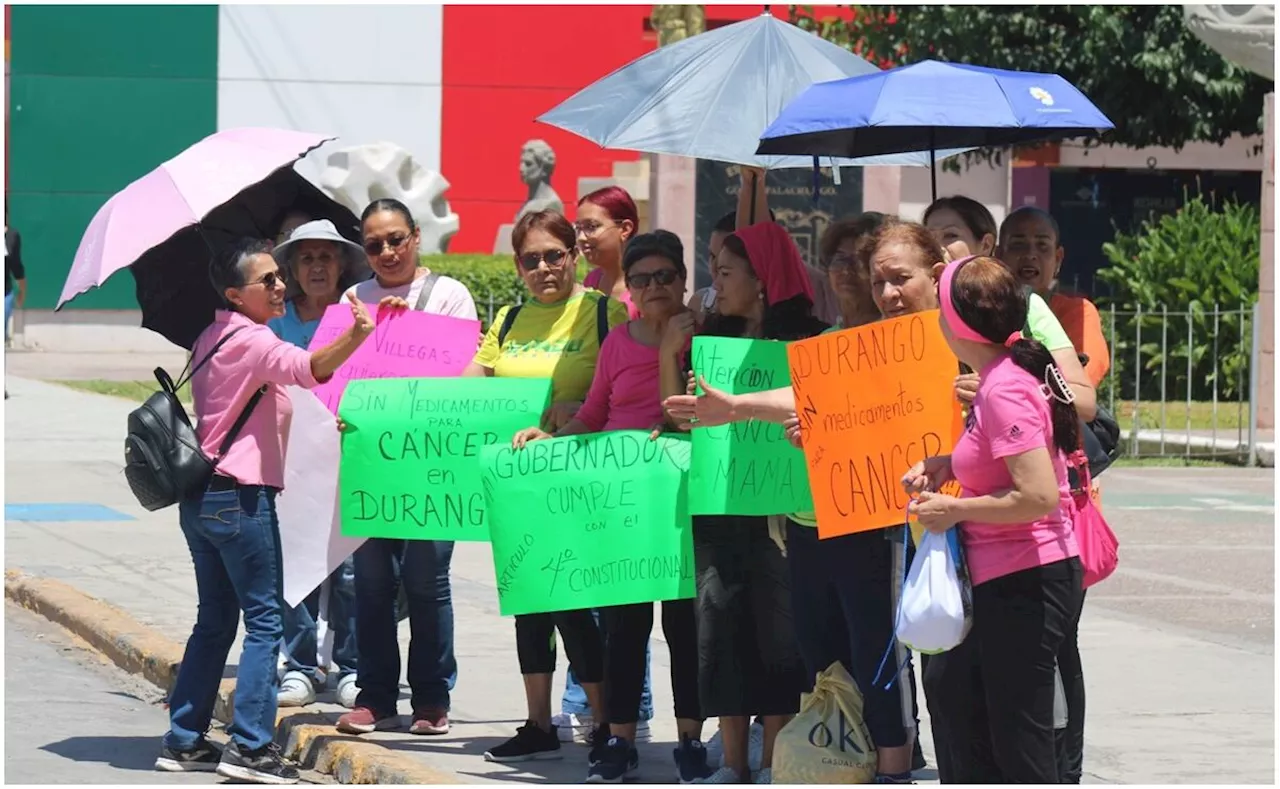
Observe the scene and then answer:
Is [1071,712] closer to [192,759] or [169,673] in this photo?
[192,759]

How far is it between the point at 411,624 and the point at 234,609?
0.70 m

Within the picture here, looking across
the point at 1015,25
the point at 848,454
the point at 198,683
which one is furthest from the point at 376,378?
the point at 1015,25

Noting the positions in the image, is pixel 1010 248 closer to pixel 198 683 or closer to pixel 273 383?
pixel 273 383

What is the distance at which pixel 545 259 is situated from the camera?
23.3 ft

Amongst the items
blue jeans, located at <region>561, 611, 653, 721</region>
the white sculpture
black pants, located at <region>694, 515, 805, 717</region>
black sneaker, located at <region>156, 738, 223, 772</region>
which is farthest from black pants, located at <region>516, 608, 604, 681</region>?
the white sculpture

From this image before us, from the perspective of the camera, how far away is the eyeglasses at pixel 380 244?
24.3 ft

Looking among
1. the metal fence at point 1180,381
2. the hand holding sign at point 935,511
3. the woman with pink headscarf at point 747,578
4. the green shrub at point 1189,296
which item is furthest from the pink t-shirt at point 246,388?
the green shrub at point 1189,296

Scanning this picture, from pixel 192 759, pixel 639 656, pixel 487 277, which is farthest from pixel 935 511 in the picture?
pixel 487 277

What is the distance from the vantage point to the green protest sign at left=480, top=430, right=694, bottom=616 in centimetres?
659

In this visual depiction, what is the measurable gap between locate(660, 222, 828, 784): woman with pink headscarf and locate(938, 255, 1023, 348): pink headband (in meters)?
1.21

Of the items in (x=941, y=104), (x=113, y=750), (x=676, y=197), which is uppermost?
(x=676, y=197)

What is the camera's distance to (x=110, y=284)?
3231cm

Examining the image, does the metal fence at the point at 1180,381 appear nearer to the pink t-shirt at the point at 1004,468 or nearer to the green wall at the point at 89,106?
the pink t-shirt at the point at 1004,468

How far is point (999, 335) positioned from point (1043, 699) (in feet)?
3.02
